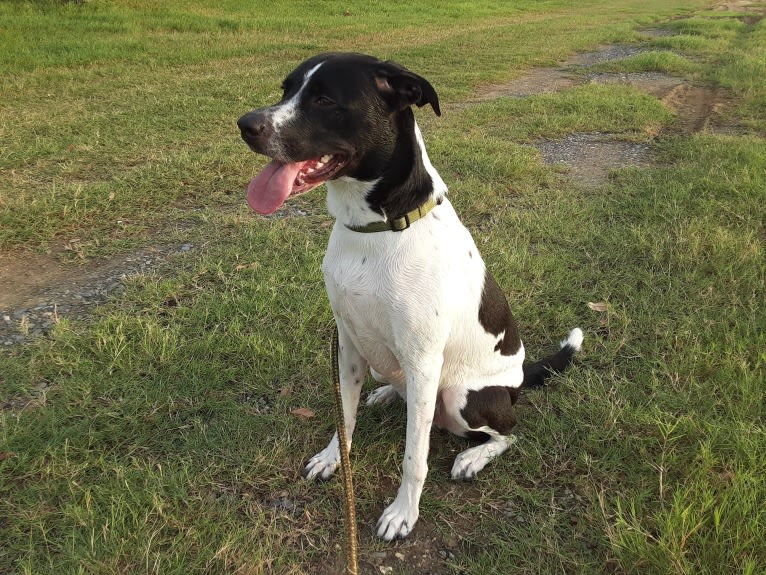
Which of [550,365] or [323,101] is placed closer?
[323,101]

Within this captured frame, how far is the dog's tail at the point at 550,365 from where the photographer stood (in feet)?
8.86

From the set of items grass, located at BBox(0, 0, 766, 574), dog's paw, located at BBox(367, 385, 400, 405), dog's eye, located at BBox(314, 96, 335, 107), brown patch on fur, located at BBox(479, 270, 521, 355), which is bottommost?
dog's paw, located at BBox(367, 385, 400, 405)

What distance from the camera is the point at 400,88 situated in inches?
75.3

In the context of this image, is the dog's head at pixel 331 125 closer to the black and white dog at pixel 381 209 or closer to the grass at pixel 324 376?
the black and white dog at pixel 381 209

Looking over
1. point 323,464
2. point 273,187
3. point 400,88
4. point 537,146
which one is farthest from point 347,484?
point 537,146

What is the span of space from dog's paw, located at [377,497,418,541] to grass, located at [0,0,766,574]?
0.19ft

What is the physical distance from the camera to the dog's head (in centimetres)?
184

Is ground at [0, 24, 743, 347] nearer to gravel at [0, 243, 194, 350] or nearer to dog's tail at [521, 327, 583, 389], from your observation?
gravel at [0, 243, 194, 350]

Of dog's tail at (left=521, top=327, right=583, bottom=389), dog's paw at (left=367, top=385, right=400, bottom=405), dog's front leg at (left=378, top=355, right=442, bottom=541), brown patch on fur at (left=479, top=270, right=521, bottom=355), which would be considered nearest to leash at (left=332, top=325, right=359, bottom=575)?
dog's front leg at (left=378, top=355, right=442, bottom=541)

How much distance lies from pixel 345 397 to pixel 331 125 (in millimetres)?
1089

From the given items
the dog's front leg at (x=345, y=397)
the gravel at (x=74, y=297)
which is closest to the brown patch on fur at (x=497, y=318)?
the dog's front leg at (x=345, y=397)

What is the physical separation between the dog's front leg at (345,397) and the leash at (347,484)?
0.05 metres

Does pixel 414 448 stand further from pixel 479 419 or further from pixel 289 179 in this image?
pixel 289 179

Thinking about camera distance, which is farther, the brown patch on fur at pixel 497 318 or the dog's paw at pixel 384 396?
the dog's paw at pixel 384 396
